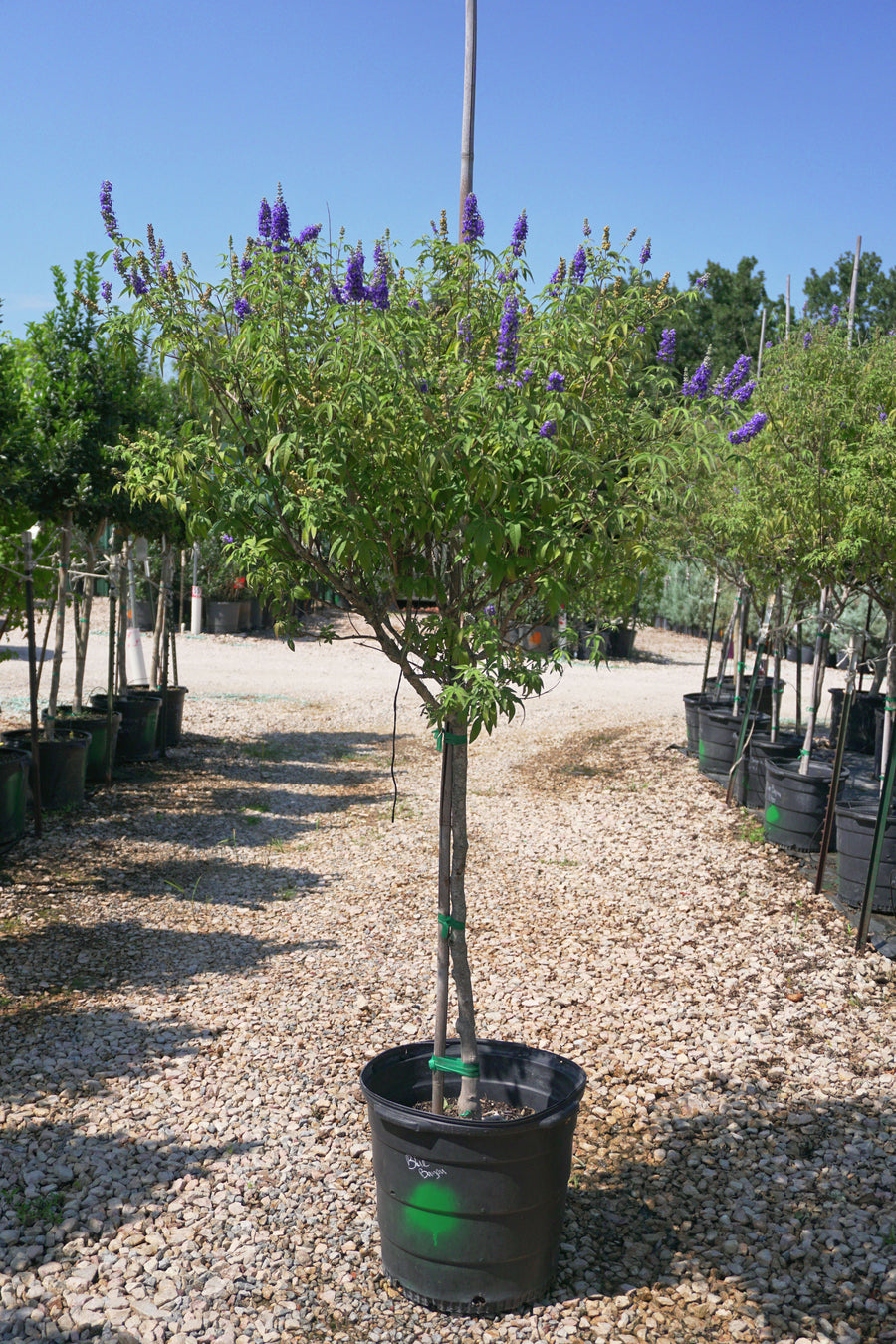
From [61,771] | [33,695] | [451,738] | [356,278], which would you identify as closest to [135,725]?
[61,771]

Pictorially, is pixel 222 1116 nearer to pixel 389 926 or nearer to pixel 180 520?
pixel 389 926

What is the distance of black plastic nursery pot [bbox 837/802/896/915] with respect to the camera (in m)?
6.20

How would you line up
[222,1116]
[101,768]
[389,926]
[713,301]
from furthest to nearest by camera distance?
[713,301] < [101,768] < [389,926] < [222,1116]

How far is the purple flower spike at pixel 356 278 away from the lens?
2.72 m

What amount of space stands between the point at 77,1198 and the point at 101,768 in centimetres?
605

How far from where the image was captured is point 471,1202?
300 cm

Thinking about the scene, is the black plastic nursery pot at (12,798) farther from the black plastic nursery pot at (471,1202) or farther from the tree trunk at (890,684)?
the tree trunk at (890,684)

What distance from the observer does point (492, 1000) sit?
16.9 ft

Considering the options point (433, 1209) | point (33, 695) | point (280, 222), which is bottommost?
point (433, 1209)

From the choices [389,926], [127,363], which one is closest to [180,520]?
[389,926]

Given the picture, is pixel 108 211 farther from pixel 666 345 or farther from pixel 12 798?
pixel 12 798

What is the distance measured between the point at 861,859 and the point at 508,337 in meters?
4.77

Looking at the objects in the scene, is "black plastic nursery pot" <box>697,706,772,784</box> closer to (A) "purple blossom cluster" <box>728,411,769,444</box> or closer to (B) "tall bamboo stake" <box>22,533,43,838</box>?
(B) "tall bamboo stake" <box>22,533,43,838</box>

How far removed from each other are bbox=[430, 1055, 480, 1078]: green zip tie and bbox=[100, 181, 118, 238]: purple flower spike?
2.68 meters
